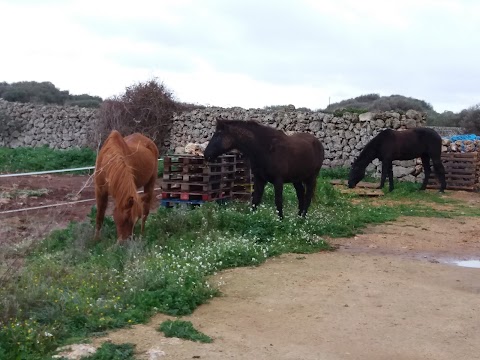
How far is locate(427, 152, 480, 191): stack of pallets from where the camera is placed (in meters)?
16.6

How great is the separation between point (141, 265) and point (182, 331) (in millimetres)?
1688

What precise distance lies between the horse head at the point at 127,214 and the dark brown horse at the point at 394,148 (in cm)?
974

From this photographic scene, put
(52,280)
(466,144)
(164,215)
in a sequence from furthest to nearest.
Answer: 1. (466,144)
2. (164,215)
3. (52,280)

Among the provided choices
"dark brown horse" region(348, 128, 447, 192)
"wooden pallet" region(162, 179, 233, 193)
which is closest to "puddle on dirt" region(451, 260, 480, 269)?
"wooden pallet" region(162, 179, 233, 193)

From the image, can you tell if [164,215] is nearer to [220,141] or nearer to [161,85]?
[220,141]

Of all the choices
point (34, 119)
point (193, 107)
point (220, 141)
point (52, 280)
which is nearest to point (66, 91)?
point (34, 119)

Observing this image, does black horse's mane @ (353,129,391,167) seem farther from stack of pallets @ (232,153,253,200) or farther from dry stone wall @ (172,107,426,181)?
stack of pallets @ (232,153,253,200)

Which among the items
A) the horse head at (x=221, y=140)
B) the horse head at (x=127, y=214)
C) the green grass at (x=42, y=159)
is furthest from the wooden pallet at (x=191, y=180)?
the green grass at (x=42, y=159)

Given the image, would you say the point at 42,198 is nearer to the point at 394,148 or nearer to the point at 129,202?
the point at 129,202

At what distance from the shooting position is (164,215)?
9.03m

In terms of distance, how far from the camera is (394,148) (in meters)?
15.8

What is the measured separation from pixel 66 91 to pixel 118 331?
42.3 metres

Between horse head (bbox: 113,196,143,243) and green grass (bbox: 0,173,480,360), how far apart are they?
220mm

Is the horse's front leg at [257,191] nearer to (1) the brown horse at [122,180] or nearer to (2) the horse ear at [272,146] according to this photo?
(2) the horse ear at [272,146]
